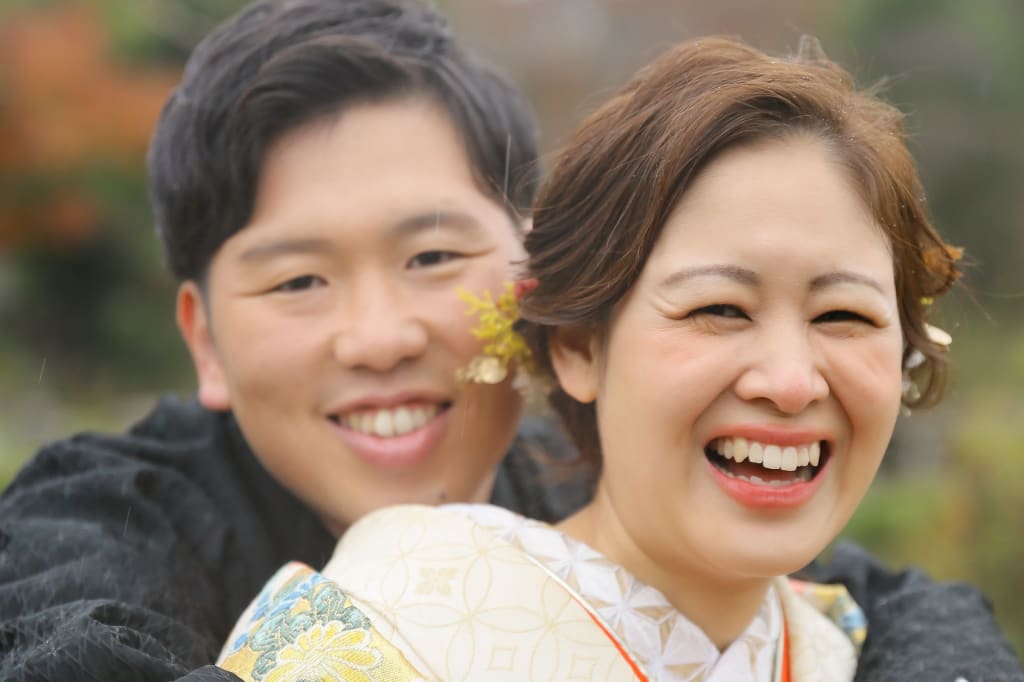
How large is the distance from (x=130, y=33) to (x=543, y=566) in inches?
424

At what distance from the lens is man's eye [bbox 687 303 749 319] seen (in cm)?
209

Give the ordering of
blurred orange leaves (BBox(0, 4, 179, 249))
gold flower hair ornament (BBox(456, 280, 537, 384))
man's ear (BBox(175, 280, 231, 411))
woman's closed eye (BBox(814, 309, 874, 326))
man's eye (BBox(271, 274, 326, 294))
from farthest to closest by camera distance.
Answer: blurred orange leaves (BBox(0, 4, 179, 249)), man's ear (BBox(175, 280, 231, 411)), man's eye (BBox(271, 274, 326, 294)), gold flower hair ornament (BBox(456, 280, 537, 384)), woman's closed eye (BBox(814, 309, 874, 326))

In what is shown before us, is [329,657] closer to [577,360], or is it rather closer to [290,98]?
[577,360]

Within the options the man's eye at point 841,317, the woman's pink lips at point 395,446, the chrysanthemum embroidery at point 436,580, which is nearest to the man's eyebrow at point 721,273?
the man's eye at point 841,317

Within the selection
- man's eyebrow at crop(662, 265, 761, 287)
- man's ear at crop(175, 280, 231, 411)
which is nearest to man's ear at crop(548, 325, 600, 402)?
man's eyebrow at crop(662, 265, 761, 287)

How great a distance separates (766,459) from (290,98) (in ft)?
4.46

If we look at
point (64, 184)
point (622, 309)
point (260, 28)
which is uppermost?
point (260, 28)

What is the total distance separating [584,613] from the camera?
2.17m

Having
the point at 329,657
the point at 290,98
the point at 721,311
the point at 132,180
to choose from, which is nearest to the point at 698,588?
the point at 721,311

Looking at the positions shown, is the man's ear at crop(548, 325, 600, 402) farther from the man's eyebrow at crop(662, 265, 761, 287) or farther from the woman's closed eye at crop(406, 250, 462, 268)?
the woman's closed eye at crop(406, 250, 462, 268)

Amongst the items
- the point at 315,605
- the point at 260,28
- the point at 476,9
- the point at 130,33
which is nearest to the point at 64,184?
the point at 130,33

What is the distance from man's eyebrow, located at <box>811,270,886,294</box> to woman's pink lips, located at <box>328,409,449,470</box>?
1.07 m

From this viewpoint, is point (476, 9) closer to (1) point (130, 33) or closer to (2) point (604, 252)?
(1) point (130, 33)

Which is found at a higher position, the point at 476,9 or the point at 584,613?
the point at 476,9
